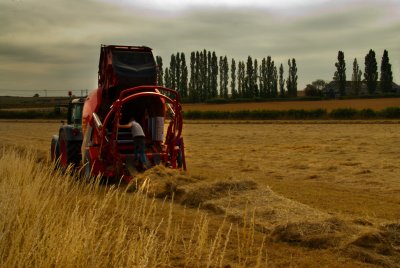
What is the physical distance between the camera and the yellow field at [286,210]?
5.41 metres

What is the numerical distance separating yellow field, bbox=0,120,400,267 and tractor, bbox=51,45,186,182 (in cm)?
105

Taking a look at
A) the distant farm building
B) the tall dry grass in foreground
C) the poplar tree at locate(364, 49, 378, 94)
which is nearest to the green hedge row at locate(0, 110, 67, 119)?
the tall dry grass in foreground

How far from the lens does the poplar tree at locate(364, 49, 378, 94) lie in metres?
86.7

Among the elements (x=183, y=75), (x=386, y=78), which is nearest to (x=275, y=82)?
(x=183, y=75)

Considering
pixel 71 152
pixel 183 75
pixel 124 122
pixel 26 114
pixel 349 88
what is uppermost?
pixel 183 75

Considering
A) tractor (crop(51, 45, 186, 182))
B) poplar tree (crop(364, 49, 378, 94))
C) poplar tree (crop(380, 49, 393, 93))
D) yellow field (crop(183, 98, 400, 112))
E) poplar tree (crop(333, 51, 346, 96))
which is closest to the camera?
tractor (crop(51, 45, 186, 182))

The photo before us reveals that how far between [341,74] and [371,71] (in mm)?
5439

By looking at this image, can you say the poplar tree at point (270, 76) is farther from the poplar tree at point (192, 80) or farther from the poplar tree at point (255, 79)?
the poplar tree at point (192, 80)

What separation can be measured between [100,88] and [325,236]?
7588 mm

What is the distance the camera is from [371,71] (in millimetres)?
86688

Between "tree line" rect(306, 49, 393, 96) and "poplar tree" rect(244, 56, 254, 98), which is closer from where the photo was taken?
"tree line" rect(306, 49, 393, 96)

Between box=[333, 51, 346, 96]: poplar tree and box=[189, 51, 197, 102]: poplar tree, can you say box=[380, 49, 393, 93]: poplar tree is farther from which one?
box=[189, 51, 197, 102]: poplar tree

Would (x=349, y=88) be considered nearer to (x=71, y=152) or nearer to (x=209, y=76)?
(x=209, y=76)

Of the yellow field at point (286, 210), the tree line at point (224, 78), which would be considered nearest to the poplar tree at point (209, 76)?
the tree line at point (224, 78)
